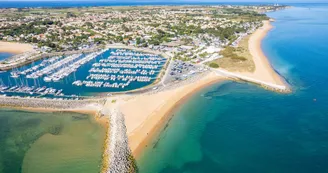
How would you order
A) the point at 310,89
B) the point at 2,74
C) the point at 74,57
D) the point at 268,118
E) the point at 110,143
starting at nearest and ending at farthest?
the point at 110,143 < the point at 268,118 < the point at 310,89 < the point at 2,74 < the point at 74,57

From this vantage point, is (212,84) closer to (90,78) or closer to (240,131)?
(240,131)

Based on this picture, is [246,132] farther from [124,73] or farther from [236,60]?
[236,60]

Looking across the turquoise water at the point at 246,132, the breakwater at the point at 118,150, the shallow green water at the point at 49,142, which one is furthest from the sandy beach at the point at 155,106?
the shallow green water at the point at 49,142

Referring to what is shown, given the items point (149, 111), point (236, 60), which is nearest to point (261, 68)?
point (236, 60)

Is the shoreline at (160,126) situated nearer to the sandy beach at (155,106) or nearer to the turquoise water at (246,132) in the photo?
the sandy beach at (155,106)

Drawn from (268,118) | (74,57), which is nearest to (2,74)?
(74,57)

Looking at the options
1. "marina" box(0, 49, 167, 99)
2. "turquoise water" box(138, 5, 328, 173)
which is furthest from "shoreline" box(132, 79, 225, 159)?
"marina" box(0, 49, 167, 99)

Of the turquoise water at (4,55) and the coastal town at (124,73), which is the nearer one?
the coastal town at (124,73)
